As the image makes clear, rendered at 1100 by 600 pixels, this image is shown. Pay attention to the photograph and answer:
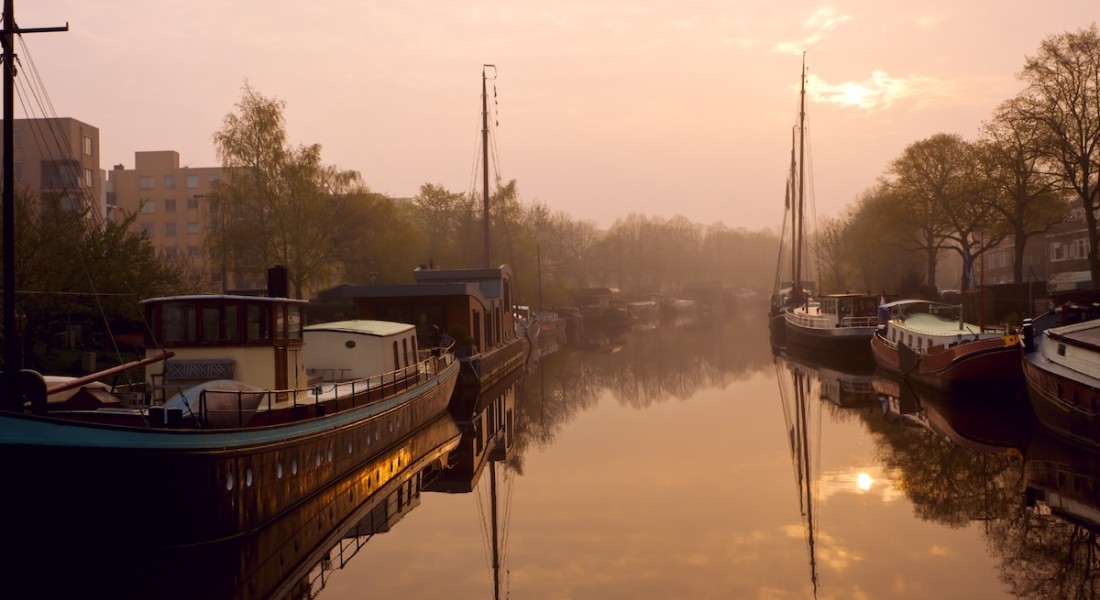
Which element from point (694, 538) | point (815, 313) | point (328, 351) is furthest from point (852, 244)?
point (694, 538)

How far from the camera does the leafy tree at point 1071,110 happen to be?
159 feet

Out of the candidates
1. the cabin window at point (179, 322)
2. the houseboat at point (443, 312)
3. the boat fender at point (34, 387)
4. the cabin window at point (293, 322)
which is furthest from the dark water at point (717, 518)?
the houseboat at point (443, 312)

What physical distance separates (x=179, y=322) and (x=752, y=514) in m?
11.1

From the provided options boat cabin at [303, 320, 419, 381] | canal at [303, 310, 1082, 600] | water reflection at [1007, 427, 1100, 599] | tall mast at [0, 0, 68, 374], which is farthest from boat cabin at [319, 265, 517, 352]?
water reflection at [1007, 427, 1100, 599]

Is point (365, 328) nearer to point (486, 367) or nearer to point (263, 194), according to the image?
point (486, 367)

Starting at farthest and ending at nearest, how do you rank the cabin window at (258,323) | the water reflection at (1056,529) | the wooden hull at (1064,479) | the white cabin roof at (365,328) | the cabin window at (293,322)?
the white cabin roof at (365,328) < the cabin window at (293,322) < the cabin window at (258,323) < the wooden hull at (1064,479) < the water reflection at (1056,529)

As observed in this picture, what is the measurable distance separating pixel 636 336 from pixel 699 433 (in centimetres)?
5974

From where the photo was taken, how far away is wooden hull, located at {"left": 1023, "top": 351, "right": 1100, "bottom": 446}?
2225cm

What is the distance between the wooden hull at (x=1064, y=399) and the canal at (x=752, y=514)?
495mm

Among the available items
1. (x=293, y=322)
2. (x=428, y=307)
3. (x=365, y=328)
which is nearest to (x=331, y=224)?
(x=428, y=307)

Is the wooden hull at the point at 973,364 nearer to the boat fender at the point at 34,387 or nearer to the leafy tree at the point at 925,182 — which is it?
the boat fender at the point at 34,387

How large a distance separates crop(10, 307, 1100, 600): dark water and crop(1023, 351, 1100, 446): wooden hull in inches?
21.5

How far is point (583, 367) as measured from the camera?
179 ft

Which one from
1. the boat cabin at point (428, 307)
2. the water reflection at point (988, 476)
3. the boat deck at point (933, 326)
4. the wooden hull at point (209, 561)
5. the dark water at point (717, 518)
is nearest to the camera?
the wooden hull at point (209, 561)
